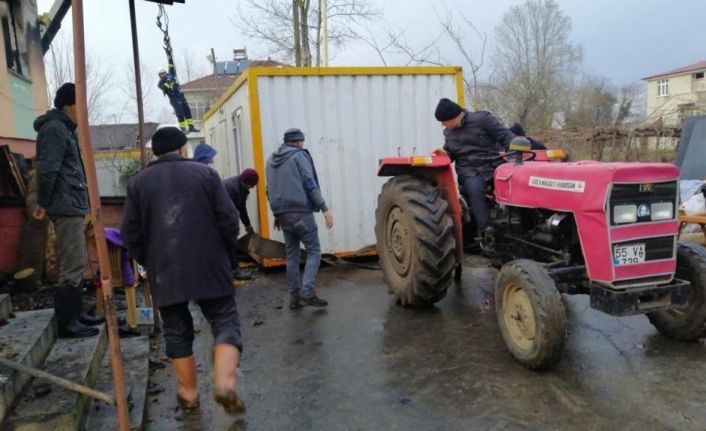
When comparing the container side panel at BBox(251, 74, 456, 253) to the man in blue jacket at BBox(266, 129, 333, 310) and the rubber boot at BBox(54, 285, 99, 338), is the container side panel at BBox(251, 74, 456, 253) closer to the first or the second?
the man in blue jacket at BBox(266, 129, 333, 310)

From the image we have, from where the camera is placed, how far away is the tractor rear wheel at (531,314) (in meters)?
3.60

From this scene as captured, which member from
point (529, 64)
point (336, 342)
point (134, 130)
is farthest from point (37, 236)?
point (134, 130)

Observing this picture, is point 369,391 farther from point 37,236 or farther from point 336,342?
point 37,236

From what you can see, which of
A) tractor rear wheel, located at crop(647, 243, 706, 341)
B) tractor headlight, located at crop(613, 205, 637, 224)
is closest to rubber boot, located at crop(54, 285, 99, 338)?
tractor headlight, located at crop(613, 205, 637, 224)

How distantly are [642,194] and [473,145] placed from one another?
5.83ft

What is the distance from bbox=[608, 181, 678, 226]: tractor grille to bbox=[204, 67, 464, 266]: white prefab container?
4379 millimetres

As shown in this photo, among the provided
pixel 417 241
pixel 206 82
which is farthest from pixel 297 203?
pixel 206 82

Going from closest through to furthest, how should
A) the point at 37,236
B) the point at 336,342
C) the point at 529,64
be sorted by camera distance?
1. the point at 336,342
2. the point at 37,236
3. the point at 529,64

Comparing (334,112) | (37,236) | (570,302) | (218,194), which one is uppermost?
(334,112)

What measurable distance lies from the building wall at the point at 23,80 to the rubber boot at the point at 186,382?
765 centimetres

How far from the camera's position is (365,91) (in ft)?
25.4

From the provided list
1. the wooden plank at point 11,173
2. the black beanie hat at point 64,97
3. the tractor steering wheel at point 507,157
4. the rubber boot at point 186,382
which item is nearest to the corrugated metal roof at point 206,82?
the wooden plank at point 11,173

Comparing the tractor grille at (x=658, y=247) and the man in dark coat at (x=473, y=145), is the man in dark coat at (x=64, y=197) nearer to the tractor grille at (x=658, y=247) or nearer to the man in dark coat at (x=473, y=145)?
the man in dark coat at (x=473, y=145)

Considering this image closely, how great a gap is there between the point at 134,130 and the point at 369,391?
38.0 metres
